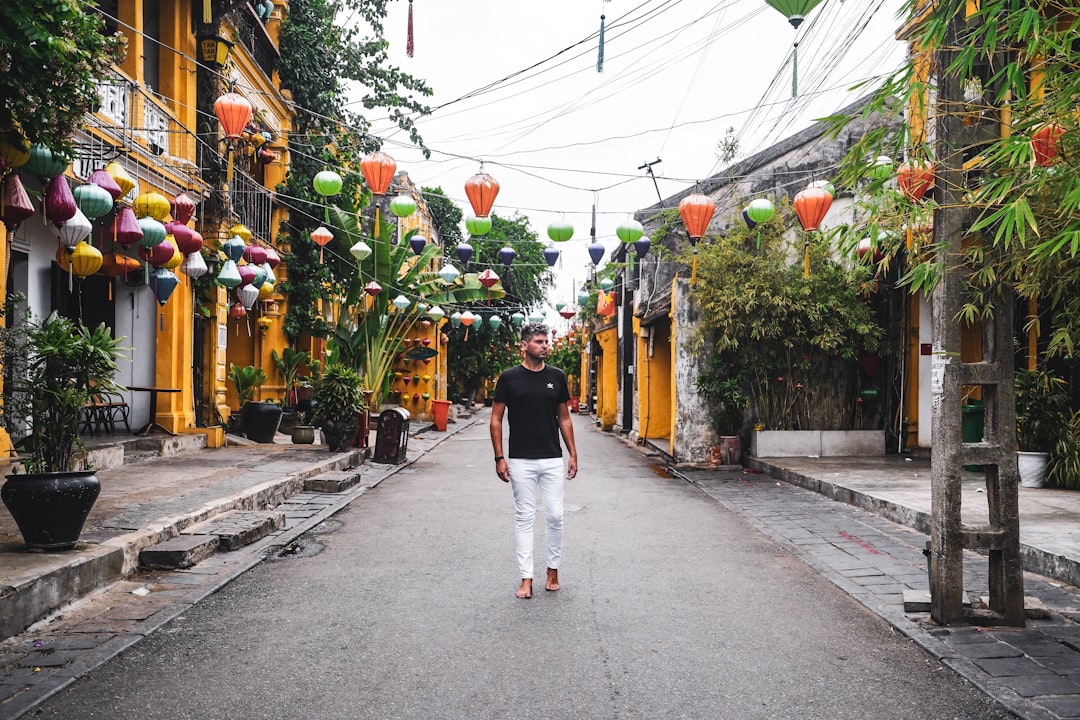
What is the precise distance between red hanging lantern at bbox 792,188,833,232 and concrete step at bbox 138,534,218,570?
831 cm

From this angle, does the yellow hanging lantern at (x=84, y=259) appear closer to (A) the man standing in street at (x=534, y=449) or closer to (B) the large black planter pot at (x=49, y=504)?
(B) the large black planter pot at (x=49, y=504)

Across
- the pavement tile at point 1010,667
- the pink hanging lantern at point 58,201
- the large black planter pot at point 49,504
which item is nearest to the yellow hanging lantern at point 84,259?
the pink hanging lantern at point 58,201

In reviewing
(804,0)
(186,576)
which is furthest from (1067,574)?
(186,576)

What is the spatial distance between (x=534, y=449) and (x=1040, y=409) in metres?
8.13

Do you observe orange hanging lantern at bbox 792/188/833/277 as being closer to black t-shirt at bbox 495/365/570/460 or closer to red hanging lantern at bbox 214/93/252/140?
black t-shirt at bbox 495/365/570/460

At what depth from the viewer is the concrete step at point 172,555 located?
6664 mm

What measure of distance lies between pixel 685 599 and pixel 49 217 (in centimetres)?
708

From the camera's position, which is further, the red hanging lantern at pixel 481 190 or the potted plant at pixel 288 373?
the potted plant at pixel 288 373

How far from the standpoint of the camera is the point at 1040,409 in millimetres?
10859

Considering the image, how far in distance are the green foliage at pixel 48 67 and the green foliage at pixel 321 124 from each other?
12.1 metres

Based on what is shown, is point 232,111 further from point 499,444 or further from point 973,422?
point 973,422

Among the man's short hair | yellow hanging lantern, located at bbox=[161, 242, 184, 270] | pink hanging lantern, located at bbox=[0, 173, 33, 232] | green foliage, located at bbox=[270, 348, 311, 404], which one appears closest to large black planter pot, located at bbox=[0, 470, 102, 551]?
pink hanging lantern, located at bbox=[0, 173, 33, 232]

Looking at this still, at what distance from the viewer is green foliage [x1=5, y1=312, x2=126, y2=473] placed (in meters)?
6.11

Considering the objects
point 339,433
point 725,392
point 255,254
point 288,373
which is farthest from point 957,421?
point 288,373
